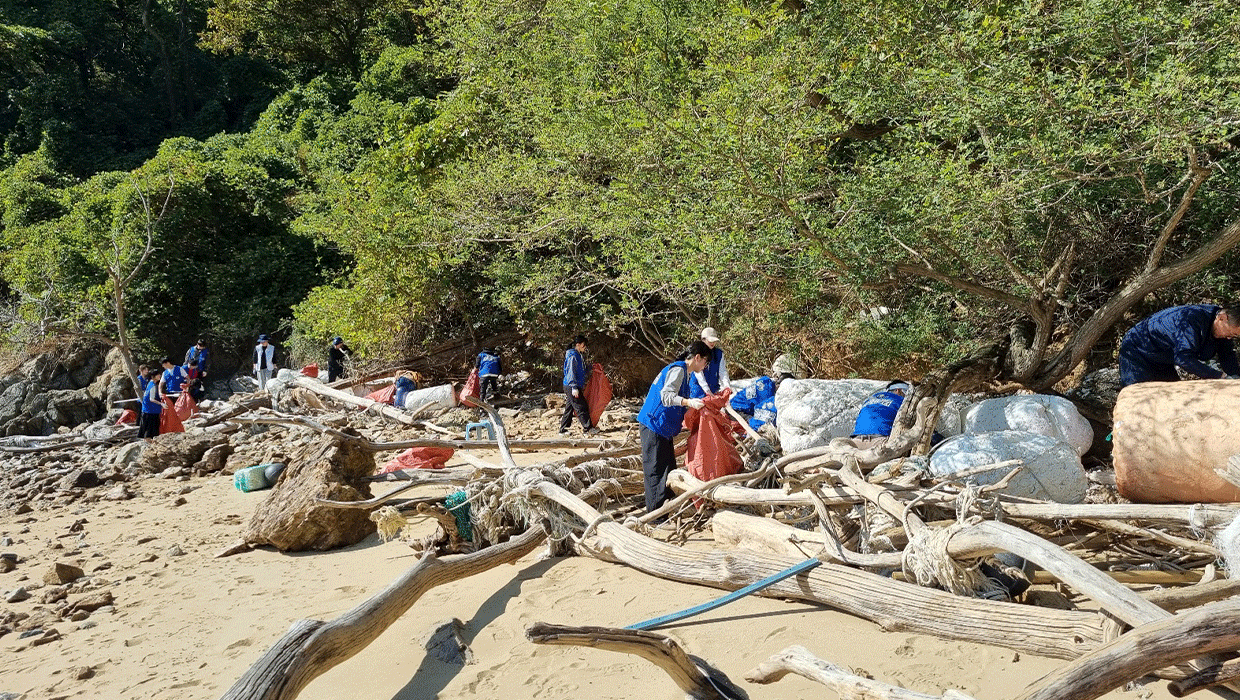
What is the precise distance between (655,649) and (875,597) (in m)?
1.27

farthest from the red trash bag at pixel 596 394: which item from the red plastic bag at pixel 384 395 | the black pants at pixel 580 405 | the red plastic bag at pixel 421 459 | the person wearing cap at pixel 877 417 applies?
the person wearing cap at pixel 877 417

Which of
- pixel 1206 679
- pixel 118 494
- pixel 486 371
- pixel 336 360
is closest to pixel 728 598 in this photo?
pixel 1206 679

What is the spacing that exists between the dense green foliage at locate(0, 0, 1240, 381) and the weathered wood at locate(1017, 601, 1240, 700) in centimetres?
362

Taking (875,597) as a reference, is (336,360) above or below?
above

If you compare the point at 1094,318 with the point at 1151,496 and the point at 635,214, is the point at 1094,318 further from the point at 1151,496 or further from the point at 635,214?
the point at 635,214

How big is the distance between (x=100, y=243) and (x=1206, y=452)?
20.3m

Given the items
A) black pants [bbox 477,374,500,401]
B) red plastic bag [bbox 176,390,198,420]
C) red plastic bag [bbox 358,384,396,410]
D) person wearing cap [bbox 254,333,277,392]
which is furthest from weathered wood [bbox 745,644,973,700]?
person wearing cap [bbox 254,333,277,392]

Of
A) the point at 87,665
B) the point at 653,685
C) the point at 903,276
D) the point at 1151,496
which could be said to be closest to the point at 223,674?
the point at 87,665

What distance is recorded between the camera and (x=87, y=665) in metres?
4.24

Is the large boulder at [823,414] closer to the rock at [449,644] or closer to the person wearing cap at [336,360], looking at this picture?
the rock at [449,644]

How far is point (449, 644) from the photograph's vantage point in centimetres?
402

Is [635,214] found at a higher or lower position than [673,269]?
higher

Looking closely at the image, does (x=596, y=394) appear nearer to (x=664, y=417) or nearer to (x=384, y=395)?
(x=384, y=395)

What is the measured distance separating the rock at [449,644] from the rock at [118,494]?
6.24m
